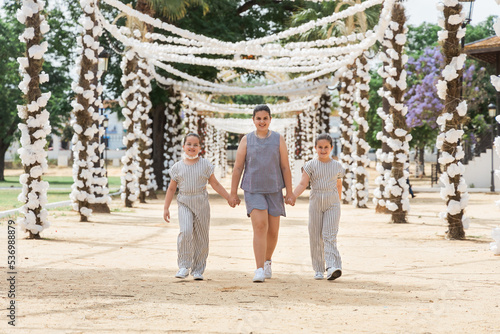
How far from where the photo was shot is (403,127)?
46.3 feet

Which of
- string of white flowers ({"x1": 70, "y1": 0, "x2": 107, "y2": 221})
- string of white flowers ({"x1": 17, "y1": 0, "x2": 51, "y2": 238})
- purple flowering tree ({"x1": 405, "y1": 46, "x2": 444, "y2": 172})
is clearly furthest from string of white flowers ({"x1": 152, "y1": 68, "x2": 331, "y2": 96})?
purple flowering tree ({"x1": 405, "y1": 46, "x2": 444, "y2": 172})

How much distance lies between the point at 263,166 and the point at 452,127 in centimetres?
493

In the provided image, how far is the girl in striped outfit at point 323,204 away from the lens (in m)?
7.02

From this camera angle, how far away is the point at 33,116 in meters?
10.7

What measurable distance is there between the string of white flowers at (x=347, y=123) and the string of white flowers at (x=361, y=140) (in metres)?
1.12

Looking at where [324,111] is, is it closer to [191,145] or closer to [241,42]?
[241,42]

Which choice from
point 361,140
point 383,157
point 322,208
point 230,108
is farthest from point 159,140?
point 322,208

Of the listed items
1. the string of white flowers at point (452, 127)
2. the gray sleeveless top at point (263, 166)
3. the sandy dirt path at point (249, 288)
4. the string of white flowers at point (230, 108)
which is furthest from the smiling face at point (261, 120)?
the string of white flowers at point (230, 108)

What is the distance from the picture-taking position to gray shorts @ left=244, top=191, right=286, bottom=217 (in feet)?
22.6

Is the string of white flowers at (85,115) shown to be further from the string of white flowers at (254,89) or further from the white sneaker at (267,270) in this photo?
the string of white flowers at (254,89)

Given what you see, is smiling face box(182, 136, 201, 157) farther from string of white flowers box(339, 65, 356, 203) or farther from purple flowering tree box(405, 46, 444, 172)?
purple flowering tree box(405, 46, 444, 172)

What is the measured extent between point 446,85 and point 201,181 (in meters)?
5.16

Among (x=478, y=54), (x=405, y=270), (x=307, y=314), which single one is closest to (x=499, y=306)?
(x=307, y=314)

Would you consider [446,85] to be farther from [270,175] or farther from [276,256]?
[270,175]
